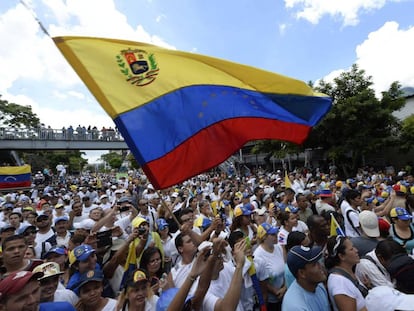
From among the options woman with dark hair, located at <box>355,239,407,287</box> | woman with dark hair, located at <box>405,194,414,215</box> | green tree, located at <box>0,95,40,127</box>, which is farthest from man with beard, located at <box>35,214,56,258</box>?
green tree, located at <box>0,95,40,127</box>

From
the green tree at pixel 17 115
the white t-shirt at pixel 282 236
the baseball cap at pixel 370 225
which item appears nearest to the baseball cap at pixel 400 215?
the baseball cap at pixel 370 225

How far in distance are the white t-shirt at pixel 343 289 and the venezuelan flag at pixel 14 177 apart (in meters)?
17.3

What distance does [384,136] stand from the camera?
21.0 m

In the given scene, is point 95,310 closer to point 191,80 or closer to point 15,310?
point 15,310

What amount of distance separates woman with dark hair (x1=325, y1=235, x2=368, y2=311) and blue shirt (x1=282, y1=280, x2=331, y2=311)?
11 centimetres

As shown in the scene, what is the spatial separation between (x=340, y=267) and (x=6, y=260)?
347 cm

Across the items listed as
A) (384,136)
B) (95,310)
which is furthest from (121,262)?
(384,136)

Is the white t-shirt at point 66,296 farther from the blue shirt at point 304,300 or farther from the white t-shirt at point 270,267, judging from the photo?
the white t-shirt at point 270,267

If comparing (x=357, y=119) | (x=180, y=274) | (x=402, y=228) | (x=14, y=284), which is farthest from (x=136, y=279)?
(x=357, y=119)

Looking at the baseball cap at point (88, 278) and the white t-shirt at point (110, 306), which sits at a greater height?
the baseball cap at point (88, 278)

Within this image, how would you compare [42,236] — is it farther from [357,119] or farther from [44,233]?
[357,119]

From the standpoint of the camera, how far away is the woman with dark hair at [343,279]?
2.33m

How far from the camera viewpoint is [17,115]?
105 ft

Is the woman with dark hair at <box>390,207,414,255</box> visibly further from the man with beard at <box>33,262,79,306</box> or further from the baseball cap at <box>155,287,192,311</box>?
the man with beard at <box>33,262,79,306</box>
